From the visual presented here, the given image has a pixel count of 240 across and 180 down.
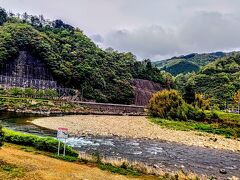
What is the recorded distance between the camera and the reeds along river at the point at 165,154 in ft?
96.3

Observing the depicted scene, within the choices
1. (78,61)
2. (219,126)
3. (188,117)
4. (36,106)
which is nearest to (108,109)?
(36,106)

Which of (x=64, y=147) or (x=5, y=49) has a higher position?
(x=5, y=49)

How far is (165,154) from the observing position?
Answer: 34.7 metres

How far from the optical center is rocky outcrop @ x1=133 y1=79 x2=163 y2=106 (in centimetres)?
16400

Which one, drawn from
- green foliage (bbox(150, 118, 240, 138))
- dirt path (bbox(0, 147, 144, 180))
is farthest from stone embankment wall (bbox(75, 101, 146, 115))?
dirt path (bbox(0, 147, 144, 180))

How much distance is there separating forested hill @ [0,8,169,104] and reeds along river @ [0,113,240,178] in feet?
326

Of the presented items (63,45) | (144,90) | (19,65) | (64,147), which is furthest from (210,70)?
(64,147)

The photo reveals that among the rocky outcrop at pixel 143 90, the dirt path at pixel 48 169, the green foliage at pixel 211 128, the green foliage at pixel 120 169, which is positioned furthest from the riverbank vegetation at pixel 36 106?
the green foliage at pixel 120 169

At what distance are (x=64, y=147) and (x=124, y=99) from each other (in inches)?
5142

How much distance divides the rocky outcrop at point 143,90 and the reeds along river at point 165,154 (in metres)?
119

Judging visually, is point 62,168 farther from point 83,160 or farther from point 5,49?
point 5,49

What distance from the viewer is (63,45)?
16038 centimetres

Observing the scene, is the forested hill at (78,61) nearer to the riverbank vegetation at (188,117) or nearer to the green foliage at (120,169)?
the riverbank vegetation at (188,117)

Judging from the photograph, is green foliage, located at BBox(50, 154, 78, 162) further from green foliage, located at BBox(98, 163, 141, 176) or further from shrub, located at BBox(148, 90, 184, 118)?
shrub, located at BBox(148, 90, 184, 118)
